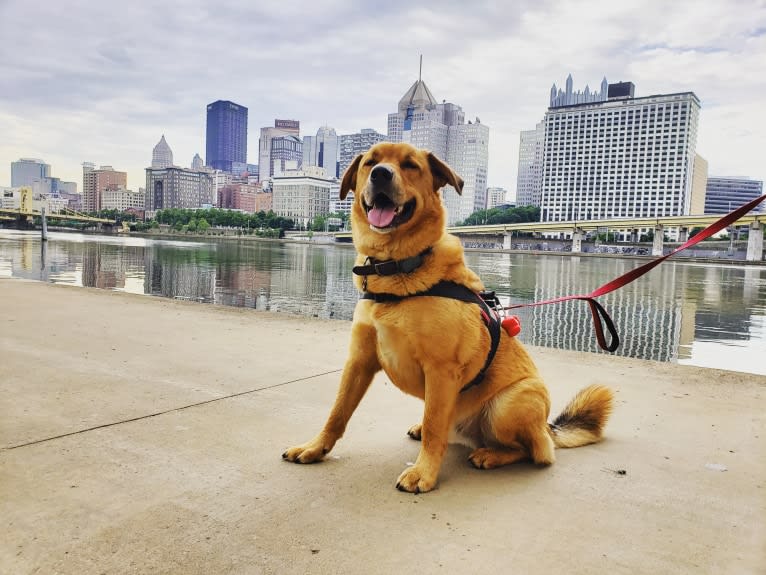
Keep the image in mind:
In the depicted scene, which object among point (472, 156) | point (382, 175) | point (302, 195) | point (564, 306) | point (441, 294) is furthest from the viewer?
point (302, 195)

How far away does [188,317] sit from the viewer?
770 centimetres

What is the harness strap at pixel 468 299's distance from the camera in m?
2.63

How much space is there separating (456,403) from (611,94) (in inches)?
7882

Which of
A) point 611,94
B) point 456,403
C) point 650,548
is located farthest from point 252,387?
point 611,94

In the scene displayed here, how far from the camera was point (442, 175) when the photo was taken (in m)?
2.85

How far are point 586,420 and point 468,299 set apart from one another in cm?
125

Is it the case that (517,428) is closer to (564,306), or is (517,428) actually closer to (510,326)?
(510,326)

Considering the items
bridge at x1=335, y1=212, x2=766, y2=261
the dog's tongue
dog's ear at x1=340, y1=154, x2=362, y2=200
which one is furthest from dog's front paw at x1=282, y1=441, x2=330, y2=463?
bridge at x1=335, y1=212, x2=766, y2=261

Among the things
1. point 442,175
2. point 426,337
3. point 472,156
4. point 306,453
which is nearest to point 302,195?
point 472,156

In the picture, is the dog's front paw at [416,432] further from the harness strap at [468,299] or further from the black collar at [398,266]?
the black collar at [398,266]

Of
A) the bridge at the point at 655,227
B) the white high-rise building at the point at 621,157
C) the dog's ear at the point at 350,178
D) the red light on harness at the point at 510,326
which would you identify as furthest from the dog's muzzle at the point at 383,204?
the white high-rise building at the point at 621,157

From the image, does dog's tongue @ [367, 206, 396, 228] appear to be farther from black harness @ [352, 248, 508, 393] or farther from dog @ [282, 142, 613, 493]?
black harness @ [352, 248, 508, 393]

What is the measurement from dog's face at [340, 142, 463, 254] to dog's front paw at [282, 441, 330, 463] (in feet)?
3.60

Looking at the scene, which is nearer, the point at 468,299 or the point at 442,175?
the point at 468,299
